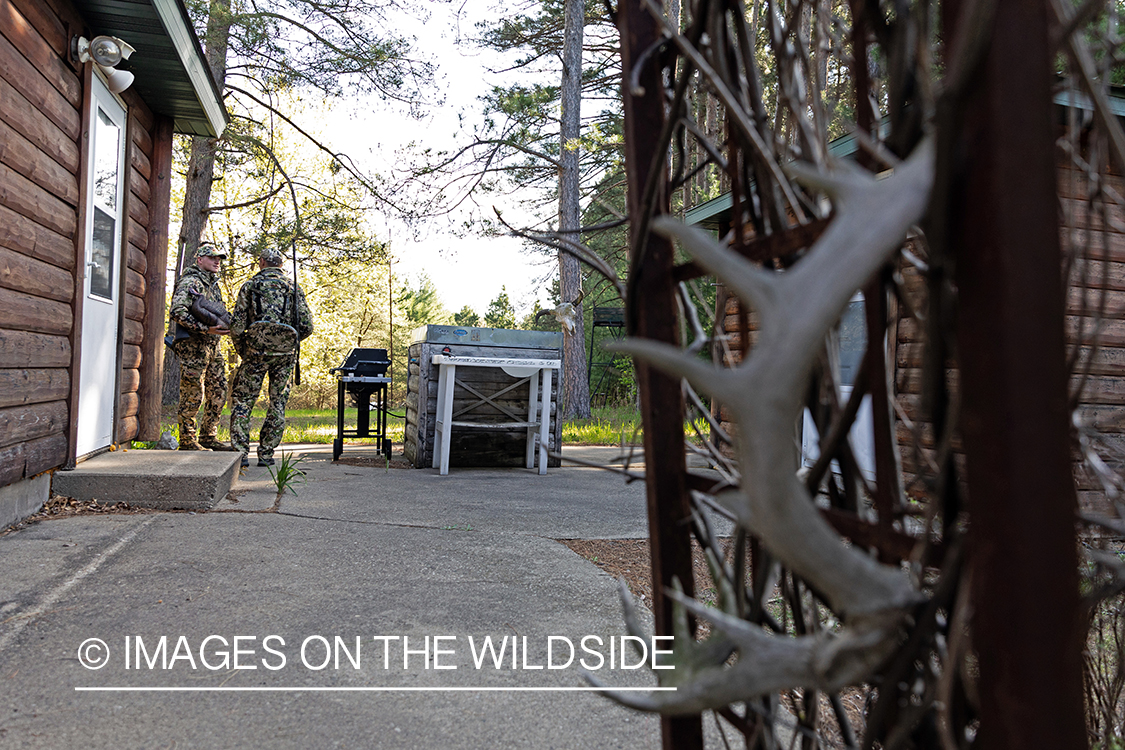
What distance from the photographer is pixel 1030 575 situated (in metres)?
0.52

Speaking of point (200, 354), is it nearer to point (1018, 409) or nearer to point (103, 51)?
point (103, 51)

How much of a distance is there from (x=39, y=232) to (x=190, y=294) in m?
2.09

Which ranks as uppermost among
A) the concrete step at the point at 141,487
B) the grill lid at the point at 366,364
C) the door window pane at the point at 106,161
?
the door window pane at the point at 106,161

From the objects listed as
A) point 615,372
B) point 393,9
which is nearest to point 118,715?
point 393,9

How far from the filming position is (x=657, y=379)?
0.97 m

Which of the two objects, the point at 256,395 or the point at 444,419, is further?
the point at 444,419

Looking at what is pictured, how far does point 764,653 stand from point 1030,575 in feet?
0.63

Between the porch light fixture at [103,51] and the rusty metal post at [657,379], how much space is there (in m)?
4.64

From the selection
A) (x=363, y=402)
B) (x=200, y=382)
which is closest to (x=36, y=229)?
(x=200, y=382)

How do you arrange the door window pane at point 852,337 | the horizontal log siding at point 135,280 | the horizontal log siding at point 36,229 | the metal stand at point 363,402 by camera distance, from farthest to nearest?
1. the metal stand at point 363,402
2. the door window pane at point 852,337
3. the horizontal log siding at point 135,280
4. the horizontal log siding at point 36,229

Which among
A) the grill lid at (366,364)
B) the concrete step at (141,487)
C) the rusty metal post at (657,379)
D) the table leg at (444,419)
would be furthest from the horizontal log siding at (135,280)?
the rusty metal post at (657,379)

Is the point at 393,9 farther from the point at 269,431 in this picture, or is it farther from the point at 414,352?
the point at 269,431

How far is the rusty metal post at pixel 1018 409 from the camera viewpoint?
521mm

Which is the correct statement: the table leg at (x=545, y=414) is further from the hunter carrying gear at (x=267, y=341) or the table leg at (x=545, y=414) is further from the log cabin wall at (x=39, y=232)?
the log cabin wall at (x=39, y=232)
